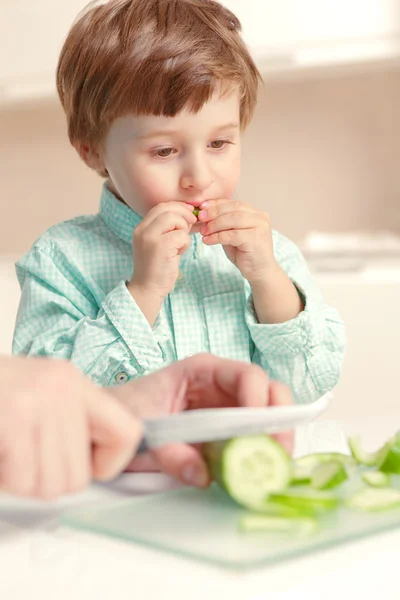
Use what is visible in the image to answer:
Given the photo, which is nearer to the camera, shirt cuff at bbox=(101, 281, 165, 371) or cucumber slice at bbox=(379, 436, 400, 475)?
cucumber slice at bbox=(379, 436, 400, 475)

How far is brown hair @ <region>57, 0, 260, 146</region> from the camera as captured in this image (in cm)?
117

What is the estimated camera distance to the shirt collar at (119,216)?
4.35 feet

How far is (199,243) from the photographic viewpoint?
4.49 ft

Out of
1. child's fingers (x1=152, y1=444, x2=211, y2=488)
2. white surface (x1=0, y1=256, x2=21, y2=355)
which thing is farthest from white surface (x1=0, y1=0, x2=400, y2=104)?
child's fingers (x1=152, y1=444, x2=211, y2=488)

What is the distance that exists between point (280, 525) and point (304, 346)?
74 centimetres

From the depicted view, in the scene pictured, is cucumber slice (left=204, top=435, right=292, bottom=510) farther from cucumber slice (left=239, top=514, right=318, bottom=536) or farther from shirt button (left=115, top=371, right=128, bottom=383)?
shirt button (left=115, top=371, right=128, bottom=383)

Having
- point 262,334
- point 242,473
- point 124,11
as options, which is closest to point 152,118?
point 124,11

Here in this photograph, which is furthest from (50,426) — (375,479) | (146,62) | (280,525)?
(146,62)

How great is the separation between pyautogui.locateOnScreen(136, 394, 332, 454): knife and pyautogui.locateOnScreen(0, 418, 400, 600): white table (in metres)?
0.08

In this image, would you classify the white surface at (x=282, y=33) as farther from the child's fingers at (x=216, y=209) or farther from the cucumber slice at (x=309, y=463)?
the cucumber slice at (x=309, y=463)

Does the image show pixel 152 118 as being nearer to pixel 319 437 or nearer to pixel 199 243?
pixel 199 243

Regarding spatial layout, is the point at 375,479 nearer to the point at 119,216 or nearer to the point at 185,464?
the point at 185,464

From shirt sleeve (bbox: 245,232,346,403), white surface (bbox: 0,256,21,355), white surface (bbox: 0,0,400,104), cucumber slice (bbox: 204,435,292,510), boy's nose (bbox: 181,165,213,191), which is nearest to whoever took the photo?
cucumber slice (bbox: 204,435,292,510)

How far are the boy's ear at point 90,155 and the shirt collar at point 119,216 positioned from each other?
4cm
